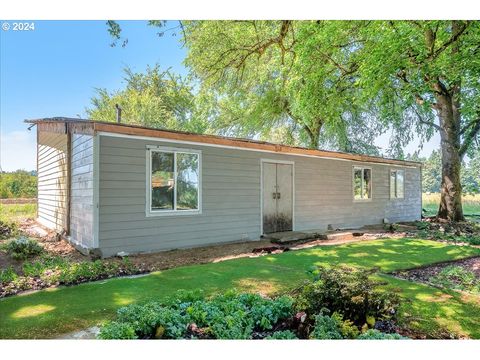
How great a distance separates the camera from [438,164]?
13641mm

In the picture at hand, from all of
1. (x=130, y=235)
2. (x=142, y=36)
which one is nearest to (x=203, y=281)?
(x=130, y=235)

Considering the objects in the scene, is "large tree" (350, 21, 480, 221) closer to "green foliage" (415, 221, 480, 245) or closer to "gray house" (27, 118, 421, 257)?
"gray house" (27, 118, 421, 257)

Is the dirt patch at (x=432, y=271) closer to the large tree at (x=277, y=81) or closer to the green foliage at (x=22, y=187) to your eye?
the large tree at (x=277, y=81)

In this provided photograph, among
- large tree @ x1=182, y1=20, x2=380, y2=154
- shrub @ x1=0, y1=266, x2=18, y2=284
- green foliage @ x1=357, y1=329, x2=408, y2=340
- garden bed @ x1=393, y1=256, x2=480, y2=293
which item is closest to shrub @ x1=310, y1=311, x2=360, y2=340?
green foliage @ x1=357, y1=329, x2=408, y2=340

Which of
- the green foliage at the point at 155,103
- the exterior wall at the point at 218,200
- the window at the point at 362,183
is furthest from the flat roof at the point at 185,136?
the green foliage at the point at 155,103

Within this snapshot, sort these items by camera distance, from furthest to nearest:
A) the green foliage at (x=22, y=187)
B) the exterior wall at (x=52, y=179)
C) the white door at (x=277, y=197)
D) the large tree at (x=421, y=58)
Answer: the white door at (x=277, y=197)
the green foliage at (x=22, y=187)
the exterior wall at (x=52, y=179)
the large tree at (x=421, y=58)

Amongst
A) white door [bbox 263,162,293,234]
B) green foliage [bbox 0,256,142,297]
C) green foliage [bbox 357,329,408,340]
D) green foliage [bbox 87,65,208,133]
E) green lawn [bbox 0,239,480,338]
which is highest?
green foliage [bbox 87,65,208,133]

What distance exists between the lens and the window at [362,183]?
10.7 m

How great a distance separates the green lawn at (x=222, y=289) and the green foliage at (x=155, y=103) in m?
11.8

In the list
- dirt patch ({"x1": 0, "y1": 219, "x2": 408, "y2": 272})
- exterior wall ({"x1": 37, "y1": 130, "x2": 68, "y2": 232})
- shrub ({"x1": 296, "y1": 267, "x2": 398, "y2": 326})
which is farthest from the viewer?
exterior wall ({"x1": 37, "y1": 130, "x2": 68, "y2": 232})

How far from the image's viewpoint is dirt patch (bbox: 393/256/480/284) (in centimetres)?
421

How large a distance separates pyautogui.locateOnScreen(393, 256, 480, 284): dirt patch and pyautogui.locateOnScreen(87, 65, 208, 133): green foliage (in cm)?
1249
